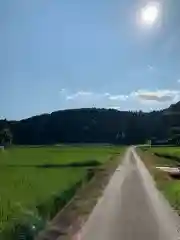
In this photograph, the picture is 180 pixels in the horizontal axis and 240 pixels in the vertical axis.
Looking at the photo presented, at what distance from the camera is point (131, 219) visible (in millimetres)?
15203

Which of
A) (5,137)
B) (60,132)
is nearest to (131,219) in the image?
(5,137)

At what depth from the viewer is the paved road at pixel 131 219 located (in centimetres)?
1250

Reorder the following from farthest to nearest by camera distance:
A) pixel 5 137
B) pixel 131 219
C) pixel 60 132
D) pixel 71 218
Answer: pixel 60 132, pixel 5 137, pixel 71 218, pixel 131 219

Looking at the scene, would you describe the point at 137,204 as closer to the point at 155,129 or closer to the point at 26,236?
the point at 26,236

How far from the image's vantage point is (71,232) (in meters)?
13.0

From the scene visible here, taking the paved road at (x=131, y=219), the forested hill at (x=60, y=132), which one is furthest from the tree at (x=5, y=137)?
the paved road at (x=131, y=219)

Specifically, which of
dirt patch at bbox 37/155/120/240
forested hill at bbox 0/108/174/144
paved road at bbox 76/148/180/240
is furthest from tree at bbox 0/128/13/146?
paved road at bbox 76/148/180/240

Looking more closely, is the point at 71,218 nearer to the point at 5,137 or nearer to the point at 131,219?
the point at 131,219

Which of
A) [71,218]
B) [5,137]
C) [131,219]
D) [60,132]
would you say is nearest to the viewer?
[131,219]

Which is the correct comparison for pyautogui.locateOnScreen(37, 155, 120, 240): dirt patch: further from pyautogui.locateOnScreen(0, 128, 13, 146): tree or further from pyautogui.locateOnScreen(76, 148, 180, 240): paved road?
pyautogui.locateOnScreen(0, 128, 13, 146): tree

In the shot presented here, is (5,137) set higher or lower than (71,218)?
higher

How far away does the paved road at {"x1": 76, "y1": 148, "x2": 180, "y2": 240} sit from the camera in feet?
41.0

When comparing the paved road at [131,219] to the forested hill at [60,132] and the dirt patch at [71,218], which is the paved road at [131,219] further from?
the forested hill at [60,132]

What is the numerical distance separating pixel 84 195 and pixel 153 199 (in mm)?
3496
